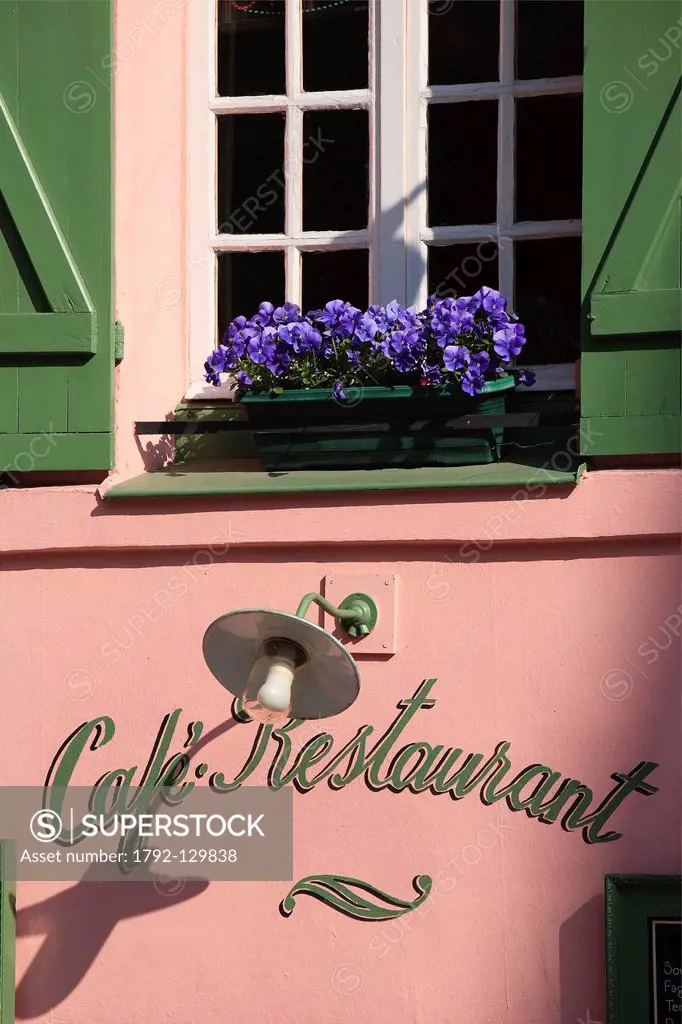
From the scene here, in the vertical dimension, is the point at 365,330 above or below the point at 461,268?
below

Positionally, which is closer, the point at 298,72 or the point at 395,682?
the point at 395,682

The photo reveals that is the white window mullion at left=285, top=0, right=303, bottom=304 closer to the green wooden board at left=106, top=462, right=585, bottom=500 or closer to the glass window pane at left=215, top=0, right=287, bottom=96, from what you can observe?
the glass window pane at left=215, top=0, right=287, bottom=96

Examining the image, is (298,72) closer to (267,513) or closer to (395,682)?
(267,513)

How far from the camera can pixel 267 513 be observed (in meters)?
4.55

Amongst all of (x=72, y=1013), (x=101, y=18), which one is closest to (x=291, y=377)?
(x=101, y=18)

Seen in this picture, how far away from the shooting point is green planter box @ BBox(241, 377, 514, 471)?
4.56 metres

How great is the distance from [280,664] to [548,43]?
7.96 ft

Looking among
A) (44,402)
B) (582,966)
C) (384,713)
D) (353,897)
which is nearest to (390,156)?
(44,402)

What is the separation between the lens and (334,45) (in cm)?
524

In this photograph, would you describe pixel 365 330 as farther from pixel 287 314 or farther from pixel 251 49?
pixel 251 49

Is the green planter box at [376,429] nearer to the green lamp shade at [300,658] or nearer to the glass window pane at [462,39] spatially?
the green lamp shade at [300,658]

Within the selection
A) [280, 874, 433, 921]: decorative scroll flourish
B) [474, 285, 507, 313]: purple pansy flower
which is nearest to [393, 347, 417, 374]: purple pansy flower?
[474, 285, 507, 313]: purple pansy flower

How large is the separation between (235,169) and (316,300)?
548 mm

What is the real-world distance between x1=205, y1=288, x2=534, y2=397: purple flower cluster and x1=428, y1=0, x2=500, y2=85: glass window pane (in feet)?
3.20
